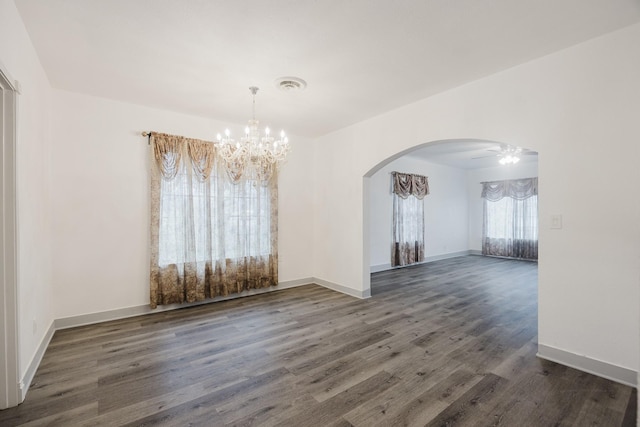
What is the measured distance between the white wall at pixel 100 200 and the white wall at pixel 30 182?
0.19 meters

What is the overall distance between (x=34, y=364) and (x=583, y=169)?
Answer: 5.19m

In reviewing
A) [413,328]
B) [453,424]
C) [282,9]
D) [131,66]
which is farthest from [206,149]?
[453,424]

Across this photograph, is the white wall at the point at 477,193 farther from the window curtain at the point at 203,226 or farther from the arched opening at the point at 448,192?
the window curtain at the point at 203,226

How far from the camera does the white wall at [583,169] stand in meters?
2.27

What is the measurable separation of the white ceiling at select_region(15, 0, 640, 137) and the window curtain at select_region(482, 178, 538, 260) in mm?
6844

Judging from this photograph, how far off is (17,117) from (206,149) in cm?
227

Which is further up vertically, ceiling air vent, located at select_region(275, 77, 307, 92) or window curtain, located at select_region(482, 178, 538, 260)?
ceiling air vent, located at select_region(275, 77, 307, 92)

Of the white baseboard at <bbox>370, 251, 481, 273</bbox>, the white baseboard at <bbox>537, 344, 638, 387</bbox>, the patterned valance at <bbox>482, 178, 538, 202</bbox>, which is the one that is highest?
the patterned valance at <bbox>482, 178, 538, 202</bbox>

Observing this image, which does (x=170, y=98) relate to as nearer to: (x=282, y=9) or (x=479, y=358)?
(x=282, y=9)

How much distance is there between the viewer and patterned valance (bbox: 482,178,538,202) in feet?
27.0

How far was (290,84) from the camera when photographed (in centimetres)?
321

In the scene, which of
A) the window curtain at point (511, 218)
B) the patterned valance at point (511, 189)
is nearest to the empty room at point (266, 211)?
the window curtain at point (511, 218)

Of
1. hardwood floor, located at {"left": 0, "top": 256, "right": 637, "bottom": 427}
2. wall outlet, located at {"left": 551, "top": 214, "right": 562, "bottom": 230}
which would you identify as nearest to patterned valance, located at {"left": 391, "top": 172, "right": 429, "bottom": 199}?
hardwood floor, located at {"left": 0, "top": 256, "right": 637, "bottom": 427}

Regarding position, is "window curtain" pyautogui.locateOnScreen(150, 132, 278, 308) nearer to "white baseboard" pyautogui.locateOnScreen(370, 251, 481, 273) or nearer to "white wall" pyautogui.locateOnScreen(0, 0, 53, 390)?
"white wall" pyautogui.locateOnScreen(0, 0, 53, 390)
